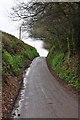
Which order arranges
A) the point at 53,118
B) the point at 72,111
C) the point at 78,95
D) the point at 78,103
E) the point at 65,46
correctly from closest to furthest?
1. the point at 53,118
2. the point at 72,111
3. the point at 78,103
4. the point at 78,95
5. the point at 65,46

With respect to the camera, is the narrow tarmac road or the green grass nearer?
the narrow tarmac road

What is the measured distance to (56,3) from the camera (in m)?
20.6

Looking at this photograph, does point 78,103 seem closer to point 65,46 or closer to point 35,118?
point 35,118

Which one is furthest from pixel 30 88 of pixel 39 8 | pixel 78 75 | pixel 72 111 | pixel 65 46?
pixel 65 46

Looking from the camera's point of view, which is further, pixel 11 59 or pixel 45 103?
pixel 11 59

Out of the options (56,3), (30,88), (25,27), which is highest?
(56,3)

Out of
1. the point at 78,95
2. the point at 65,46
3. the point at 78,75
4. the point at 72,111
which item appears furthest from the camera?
the point at 65,46

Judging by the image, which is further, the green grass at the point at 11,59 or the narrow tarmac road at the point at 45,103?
the green grass at the point at 11,59

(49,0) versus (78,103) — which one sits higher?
(49,0)

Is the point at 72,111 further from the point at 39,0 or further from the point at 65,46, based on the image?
the point at 65,46

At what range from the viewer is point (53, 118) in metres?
11.9

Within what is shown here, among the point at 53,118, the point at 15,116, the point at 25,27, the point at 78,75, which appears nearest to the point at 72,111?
the point at 53,118

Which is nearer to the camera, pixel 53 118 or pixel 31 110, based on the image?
pixel 53 118

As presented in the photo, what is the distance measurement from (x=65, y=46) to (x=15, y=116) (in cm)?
2437
